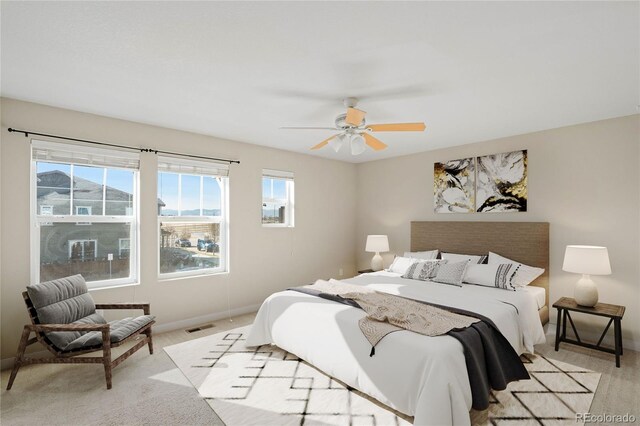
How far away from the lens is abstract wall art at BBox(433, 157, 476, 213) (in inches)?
183

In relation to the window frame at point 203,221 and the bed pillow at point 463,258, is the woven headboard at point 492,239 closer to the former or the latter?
the bed pillow at point 463,258

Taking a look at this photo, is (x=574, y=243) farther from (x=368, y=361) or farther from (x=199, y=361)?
(x=199, y=361)

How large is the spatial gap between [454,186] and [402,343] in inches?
125

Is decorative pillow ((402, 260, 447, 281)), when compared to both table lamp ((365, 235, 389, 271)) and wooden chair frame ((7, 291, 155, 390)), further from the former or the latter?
wooden chair frame ((7, 291, 155, 390))

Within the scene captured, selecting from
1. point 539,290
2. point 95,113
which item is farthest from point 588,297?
point 95,113

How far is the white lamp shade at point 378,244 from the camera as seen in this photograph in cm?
537

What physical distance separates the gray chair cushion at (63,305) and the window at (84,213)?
412mm

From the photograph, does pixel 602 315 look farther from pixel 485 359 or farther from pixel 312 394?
pixel 312 394

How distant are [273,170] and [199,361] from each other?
2895 millimetres

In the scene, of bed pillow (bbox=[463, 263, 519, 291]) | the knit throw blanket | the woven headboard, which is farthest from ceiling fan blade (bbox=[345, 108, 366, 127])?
the woven headboard

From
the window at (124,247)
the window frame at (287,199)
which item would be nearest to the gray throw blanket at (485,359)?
the window at (124,247)

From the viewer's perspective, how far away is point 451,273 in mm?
3971

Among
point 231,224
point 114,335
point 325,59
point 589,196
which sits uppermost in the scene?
point 325,59

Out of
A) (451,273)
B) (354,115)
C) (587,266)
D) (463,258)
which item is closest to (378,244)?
(463,258)
